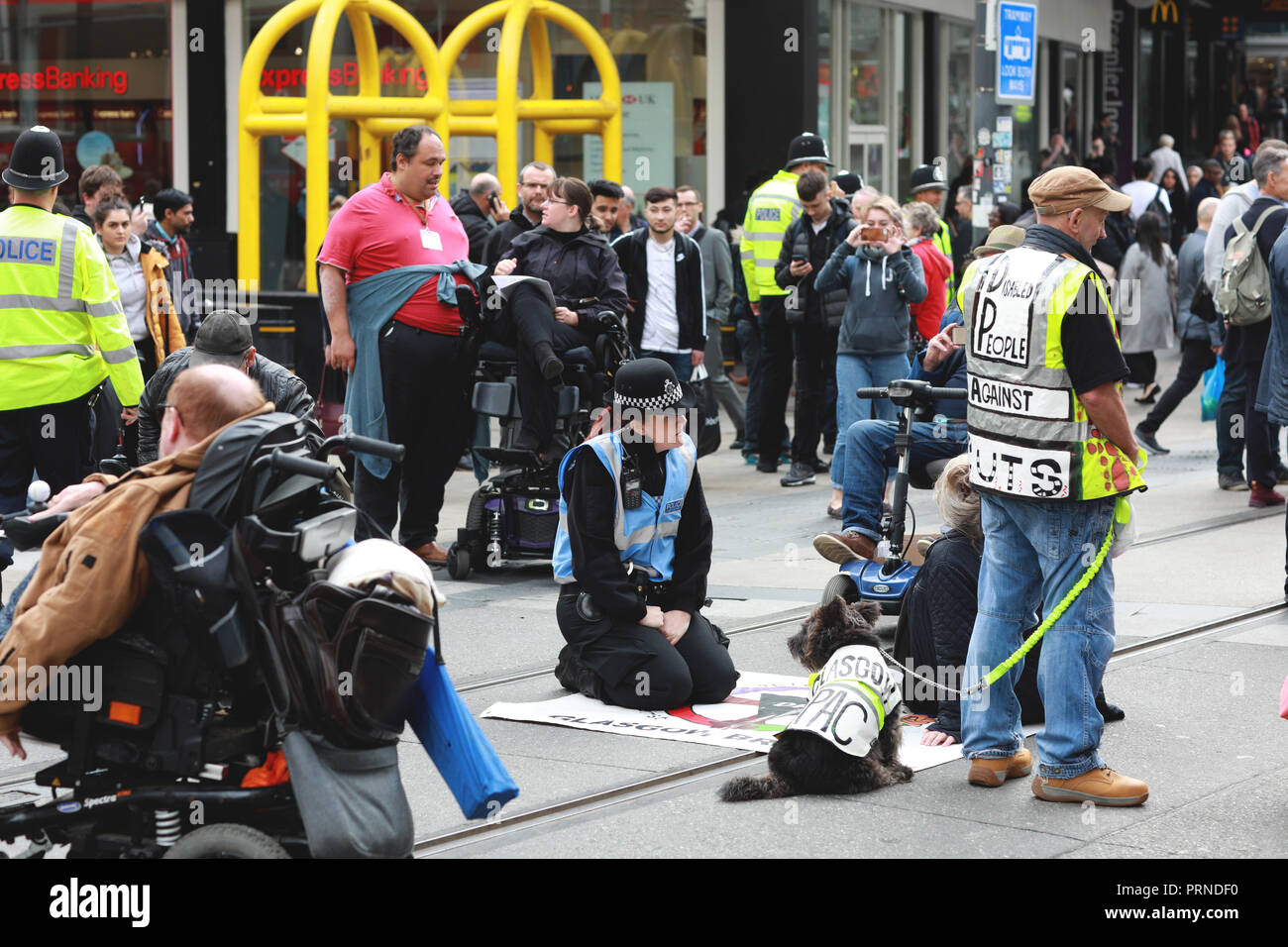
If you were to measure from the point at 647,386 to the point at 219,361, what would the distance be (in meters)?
1.54

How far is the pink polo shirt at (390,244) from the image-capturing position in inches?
366

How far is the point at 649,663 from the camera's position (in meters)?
6.73

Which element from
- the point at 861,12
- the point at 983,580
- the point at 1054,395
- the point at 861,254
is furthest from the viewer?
the point at 861,12

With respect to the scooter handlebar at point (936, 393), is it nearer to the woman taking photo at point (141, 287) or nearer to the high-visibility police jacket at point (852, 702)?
the high-visibility police jacket at point (852, 702)

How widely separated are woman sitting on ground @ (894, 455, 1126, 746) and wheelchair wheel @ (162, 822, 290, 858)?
2.74 meters

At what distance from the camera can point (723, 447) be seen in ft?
49.4

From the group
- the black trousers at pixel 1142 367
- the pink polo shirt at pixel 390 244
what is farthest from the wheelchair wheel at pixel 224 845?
the black trousers at pixel 1142 367

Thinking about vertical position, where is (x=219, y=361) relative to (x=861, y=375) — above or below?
above

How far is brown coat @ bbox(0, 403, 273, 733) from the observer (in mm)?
4266

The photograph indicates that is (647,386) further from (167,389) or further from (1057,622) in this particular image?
(1057,622)

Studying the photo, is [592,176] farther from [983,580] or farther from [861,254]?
[983,580]

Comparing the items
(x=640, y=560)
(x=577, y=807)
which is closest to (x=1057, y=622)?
(x=577, y=807)
